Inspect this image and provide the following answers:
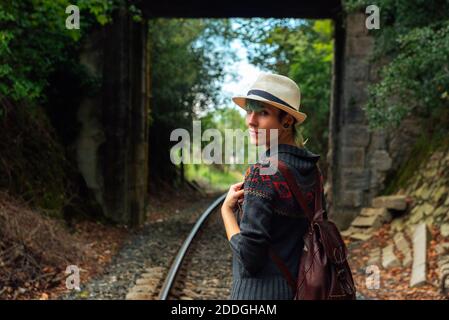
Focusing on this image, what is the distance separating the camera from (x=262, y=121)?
86.5 inches

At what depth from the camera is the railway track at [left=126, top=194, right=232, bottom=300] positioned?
6.45 metres

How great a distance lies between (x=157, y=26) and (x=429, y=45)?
460 inches

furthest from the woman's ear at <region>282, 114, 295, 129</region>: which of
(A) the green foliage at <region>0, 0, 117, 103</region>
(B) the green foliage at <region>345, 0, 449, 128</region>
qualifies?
(A) the green foliage at <region>0, 0, 117, 103</region>

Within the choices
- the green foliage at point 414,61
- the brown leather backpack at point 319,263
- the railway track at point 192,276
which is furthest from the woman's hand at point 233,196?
the green foliage at point 414,61

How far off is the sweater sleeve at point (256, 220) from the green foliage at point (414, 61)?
5122 mm

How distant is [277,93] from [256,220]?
1.66 ft

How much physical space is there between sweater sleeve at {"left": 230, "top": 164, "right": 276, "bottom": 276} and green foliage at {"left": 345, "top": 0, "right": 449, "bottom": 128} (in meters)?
5.12

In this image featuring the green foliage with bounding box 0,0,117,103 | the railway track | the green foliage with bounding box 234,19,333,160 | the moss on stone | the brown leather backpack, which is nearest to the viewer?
the brown leather backpack

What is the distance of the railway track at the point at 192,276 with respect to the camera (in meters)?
6.45

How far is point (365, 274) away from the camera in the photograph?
7484 mm

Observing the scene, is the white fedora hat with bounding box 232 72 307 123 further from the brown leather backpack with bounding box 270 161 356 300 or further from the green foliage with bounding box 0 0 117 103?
the green foliage with bounding box 0 0 117 103

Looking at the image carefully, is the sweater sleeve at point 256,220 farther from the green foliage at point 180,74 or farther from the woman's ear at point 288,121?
the green foliage at point 180,74

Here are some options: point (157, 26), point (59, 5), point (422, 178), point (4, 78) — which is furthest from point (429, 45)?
point (157, 26)

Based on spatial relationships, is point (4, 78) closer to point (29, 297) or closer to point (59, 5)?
point (59, 5)
